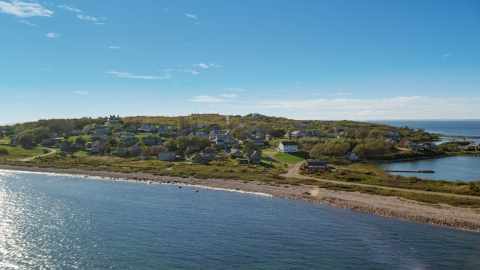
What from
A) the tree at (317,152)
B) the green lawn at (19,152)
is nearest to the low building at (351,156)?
the tree at (317,152)

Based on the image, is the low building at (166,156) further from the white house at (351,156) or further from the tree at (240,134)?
the white house at (351,156)

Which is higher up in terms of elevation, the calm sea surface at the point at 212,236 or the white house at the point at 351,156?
the white house at the point at 351,156

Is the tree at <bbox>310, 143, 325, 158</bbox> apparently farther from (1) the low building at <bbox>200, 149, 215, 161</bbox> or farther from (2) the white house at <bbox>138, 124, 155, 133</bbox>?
(2) the white house at <bbox>138, 124, 155, 133</bbox>

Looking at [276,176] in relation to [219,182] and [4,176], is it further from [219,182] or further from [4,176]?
[4,176]

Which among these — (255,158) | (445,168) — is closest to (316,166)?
(255,158)

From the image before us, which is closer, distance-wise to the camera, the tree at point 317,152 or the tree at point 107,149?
the tree at point 317,152

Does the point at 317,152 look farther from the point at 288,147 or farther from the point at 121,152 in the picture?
the point at 121,152
